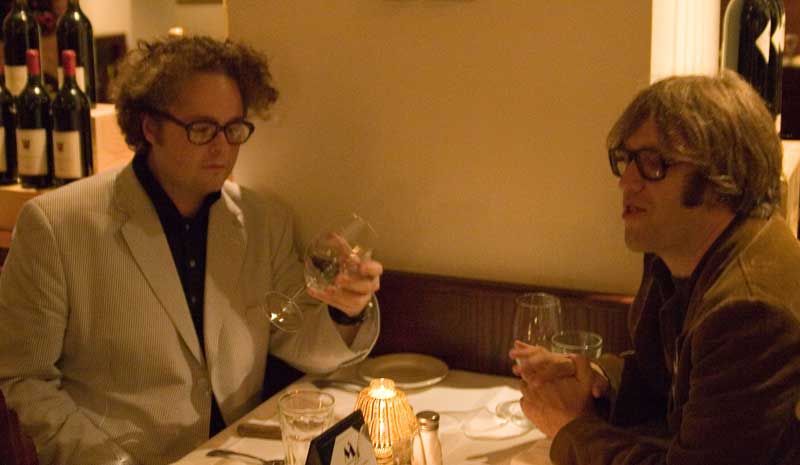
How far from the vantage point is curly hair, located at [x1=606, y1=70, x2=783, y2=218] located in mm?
1415

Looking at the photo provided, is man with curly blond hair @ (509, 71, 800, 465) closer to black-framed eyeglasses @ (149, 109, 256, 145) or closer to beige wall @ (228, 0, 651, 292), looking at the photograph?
beige wall @ (228, 0, 651, 292)

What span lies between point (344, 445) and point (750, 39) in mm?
1623

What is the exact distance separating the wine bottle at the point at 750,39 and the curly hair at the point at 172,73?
117cm

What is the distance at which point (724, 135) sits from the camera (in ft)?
4.66

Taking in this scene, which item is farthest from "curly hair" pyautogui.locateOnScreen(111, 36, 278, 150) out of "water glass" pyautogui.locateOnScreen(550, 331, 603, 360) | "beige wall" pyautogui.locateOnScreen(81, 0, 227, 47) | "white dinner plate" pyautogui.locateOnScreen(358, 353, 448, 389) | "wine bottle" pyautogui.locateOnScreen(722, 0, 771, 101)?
"beige wall" pyautogui.locateOnScreen(81, 0, 227, 47)

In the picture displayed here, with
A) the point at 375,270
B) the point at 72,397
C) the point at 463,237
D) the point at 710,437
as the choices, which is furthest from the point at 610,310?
the point at 72,397

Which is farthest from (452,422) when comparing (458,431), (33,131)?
(33,131)

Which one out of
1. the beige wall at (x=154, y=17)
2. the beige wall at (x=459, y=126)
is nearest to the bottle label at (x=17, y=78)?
the beige wall at (x=459, y=126)

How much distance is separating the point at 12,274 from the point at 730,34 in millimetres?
1803

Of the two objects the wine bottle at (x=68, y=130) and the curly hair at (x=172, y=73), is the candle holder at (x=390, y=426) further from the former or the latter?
the wine bottle at (x=68, y=130)

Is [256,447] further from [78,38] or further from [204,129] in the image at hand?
[78,38]

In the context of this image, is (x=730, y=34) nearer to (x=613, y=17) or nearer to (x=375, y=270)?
(x=613, y=17)

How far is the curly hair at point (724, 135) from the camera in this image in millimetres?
1415

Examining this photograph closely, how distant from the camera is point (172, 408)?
199 centimetres
